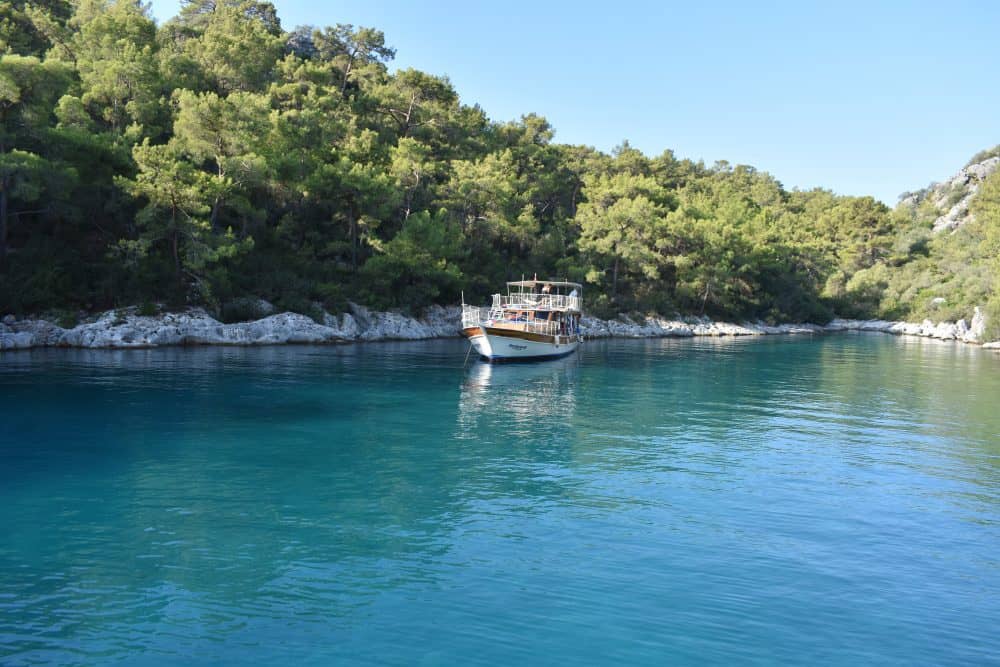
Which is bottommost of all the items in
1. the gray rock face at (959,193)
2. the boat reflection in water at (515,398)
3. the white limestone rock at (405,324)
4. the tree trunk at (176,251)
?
the boat reflection in water at (515,398)

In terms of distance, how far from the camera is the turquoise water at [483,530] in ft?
26.7

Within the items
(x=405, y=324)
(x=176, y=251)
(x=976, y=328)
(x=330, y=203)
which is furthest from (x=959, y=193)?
(x=176, y=251)

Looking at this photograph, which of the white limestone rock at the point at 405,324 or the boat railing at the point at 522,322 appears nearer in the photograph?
the boat railing at the point at 522,322

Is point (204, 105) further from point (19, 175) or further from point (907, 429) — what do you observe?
point (907, 429)

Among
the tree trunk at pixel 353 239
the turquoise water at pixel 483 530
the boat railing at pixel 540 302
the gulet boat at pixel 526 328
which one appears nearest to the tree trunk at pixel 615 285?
the gulet boat at pixel 526 328

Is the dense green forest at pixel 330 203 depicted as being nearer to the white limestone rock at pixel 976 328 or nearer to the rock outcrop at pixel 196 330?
the rock outcrop at pixel 196 330

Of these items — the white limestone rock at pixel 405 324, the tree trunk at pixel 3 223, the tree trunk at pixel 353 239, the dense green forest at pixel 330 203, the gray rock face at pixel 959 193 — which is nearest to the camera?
the tree trunk at pixel 3 223

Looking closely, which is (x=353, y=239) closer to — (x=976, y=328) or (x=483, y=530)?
(x=483, y=530)

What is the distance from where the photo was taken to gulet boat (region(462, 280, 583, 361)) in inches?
1475

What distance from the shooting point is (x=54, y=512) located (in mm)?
12008

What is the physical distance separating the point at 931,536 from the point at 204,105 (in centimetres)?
4432

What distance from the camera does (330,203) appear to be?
5303 centimetres

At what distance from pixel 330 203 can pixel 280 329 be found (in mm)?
13673

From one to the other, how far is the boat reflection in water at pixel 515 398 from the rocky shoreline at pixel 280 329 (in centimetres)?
1463
